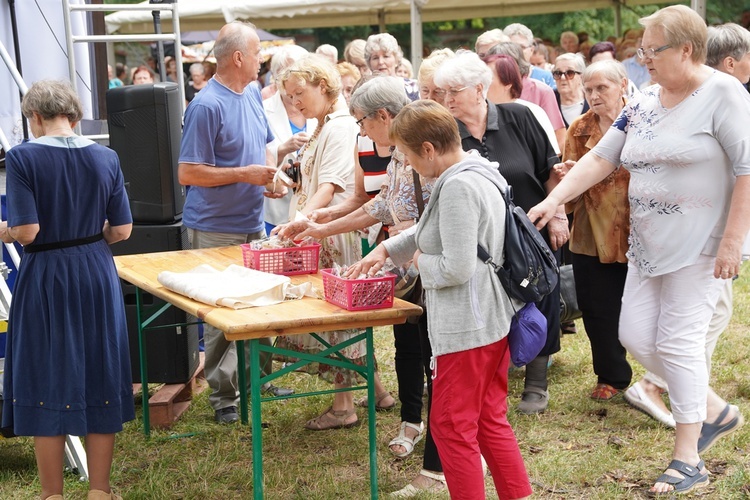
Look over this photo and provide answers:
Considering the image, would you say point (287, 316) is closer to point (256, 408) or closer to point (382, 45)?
point (256, 408)

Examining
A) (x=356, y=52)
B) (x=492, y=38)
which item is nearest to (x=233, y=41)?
(x=492, y=38)

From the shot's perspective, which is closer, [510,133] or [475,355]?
[475,355]

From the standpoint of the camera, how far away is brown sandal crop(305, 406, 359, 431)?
4.50m

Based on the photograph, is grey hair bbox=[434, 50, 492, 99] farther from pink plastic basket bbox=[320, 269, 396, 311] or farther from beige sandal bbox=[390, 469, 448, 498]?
beige sandal bbox=[390, 469, 448, 498]

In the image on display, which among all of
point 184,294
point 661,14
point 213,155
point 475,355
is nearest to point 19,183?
point 184,294

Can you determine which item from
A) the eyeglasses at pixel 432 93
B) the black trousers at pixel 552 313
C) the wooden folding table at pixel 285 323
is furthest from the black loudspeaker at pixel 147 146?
the black trousers at pixel 552 313

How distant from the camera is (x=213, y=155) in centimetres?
457

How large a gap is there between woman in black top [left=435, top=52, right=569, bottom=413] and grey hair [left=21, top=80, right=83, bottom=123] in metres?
1.40

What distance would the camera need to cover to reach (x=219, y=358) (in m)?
4.73

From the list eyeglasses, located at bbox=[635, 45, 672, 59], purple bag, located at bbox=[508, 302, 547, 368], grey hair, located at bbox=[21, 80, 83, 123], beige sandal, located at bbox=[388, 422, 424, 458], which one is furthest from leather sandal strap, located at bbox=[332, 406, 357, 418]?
eyeglasses, located at bbox=[635, 45, 672, 59]

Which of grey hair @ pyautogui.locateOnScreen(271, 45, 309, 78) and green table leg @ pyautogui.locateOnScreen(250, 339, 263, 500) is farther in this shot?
grey hair @ pyautogui.locateOnScreen(271, 45, 309, 78)

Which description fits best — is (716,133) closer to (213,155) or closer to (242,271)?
(242,271)

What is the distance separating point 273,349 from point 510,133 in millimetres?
1374

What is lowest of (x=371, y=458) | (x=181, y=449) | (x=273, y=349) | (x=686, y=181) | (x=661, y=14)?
(x=181, y=449)
